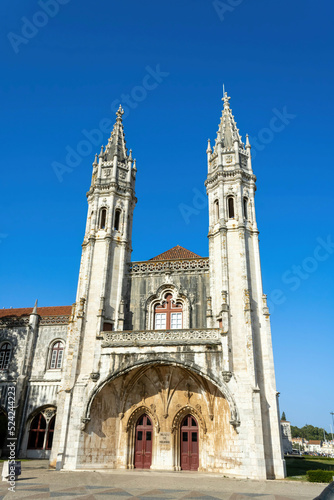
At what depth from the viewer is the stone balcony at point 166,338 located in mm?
20547

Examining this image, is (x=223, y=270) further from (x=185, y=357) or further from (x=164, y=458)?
(x=164, y=458)

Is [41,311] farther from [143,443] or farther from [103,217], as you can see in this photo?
[143,443]

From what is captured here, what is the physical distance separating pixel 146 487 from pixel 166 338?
7945mm

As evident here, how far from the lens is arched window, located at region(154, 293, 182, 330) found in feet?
77.7

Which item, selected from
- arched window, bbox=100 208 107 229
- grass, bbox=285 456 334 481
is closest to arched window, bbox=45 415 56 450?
arched window, bbox=100 208 107 229

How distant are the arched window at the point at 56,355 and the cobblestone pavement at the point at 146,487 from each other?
405 inches

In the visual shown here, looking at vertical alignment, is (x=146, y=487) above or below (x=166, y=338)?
below

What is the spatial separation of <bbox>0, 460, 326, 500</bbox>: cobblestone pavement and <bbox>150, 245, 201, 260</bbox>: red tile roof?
13.7 m

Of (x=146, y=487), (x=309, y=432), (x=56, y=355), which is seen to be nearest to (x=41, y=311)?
(x=56, y=355)

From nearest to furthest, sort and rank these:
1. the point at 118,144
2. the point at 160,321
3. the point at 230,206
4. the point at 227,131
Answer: the point at 160,321 < the point at 230,206 < the point at 227,131 < the point at 118,144

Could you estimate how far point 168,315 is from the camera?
2402 cm

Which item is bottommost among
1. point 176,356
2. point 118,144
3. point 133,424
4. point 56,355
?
point 133,424

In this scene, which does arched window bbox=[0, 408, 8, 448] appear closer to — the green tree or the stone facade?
the stone facade

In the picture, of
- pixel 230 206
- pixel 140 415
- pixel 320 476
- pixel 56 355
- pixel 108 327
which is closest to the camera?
pixel 320 476
